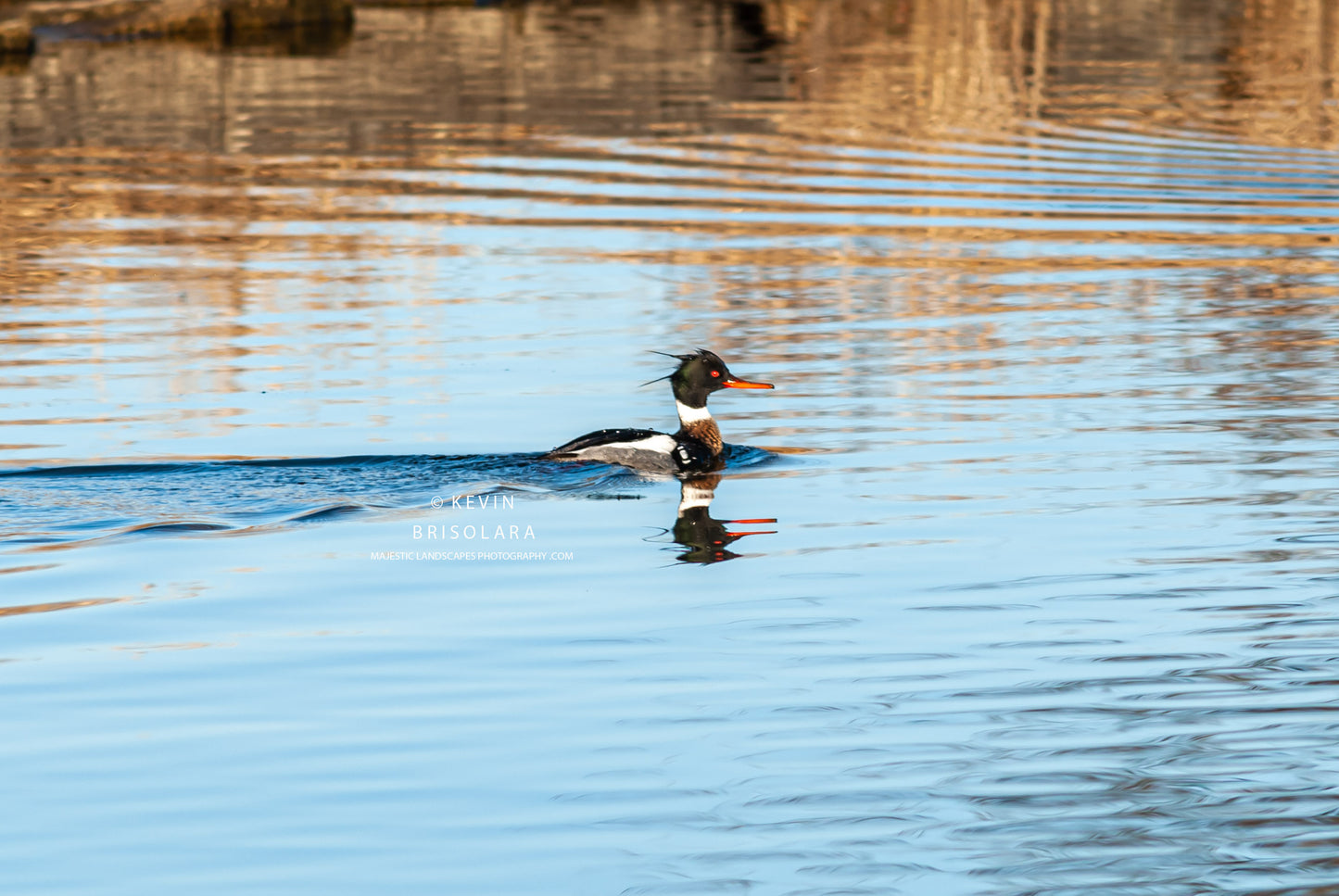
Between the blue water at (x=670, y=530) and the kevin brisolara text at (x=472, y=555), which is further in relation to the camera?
the kevin brisolara text at (x=472, y=555)

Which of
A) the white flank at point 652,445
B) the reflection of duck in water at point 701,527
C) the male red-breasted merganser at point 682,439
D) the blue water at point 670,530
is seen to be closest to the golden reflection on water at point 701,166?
the blue water at point 670,530

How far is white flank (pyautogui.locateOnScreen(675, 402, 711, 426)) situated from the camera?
36.3 ft

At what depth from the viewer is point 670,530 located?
9.43m

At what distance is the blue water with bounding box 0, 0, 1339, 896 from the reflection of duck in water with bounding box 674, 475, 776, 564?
37 millimetres

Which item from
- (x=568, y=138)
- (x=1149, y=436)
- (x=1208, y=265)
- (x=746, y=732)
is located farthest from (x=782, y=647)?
(x=568, y=138)

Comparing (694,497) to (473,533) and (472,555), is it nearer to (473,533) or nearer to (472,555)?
(473,533)

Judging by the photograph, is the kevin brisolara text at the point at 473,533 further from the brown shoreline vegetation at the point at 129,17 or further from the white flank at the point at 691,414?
the brown shoreline vegetation at the point at 129,17

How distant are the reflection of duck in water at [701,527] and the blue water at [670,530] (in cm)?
4

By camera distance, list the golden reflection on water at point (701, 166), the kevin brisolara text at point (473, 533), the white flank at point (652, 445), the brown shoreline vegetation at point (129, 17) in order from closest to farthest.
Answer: the kevin brisolara text at point (473, 533)
the white flank at point (652, 445)
the golden reflection on water at point (701, 166)
the brown shoreline vegetation at point (129, 17)

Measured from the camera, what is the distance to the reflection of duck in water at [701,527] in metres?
8.84

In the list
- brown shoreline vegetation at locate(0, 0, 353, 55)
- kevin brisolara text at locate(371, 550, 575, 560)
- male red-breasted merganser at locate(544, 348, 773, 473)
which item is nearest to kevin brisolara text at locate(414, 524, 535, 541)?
kevin brisolara text at locate(371, 550, 575, 560)

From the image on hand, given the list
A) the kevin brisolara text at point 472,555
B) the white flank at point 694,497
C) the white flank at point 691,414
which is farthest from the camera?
the white flank at point 691,414

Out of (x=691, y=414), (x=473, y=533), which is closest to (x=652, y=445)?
(x=691, y=414)

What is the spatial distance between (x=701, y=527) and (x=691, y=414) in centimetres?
169
